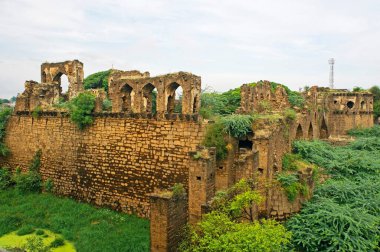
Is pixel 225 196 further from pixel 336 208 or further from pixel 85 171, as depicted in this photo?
pixel 85 171

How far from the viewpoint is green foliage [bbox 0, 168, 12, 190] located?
58.9ft

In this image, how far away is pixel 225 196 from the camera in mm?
9656

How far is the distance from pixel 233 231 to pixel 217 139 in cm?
486

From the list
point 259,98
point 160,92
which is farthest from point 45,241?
point 259,98

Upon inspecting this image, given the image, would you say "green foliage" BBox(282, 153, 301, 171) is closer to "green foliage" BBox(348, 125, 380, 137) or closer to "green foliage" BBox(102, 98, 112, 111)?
"green foliage" BBox(102, 98, 112, 111)

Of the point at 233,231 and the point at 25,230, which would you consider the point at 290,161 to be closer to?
the point at 233,231

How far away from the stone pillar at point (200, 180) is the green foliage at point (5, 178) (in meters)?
12.6

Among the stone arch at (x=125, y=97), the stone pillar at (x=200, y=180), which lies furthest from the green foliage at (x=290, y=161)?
the stone arch at (x=125, y=97)

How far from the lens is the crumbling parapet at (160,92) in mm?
13297

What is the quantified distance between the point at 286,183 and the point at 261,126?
244cm

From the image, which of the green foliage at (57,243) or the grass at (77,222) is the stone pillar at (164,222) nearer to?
the grass at (77,222)

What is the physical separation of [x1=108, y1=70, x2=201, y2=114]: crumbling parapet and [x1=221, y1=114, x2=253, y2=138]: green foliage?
158 cm

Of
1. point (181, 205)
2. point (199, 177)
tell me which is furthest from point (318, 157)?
point (181, 205)

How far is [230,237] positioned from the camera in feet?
24.3
